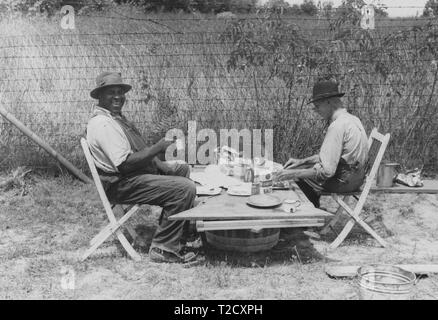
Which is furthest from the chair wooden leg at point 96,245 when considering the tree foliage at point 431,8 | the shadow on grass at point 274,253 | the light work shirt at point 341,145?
the tree foliage at point 431,8

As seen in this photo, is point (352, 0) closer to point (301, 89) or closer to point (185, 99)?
point (301, 89)

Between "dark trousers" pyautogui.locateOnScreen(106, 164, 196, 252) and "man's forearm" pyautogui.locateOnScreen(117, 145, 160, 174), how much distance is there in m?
0.14

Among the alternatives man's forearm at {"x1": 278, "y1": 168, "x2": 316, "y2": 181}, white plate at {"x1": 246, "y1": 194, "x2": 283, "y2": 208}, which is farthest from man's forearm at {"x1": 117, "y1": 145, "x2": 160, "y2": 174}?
man's forearm at {"x1": 278, "y1": 168, "x2": 316, "y2": 181}

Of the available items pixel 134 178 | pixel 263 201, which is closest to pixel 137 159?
pixel 134 178

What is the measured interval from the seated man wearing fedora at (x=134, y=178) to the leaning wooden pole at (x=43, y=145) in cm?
209

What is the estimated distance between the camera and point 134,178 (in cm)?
479

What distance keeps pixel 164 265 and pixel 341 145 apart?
2.03 m

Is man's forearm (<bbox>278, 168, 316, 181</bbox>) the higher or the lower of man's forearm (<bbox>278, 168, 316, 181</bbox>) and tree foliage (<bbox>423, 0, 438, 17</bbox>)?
the lower

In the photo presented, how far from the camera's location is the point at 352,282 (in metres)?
4.40

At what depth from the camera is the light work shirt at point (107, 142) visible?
15.3 feet

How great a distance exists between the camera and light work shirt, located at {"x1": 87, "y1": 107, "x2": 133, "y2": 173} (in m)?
4.65

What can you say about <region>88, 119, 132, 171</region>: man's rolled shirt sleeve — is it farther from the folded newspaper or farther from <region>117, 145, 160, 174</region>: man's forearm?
the folded newspaper
